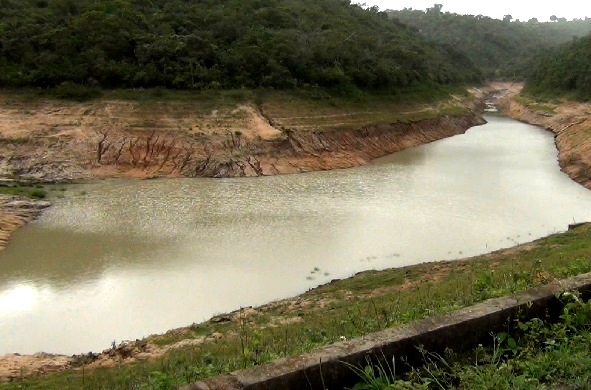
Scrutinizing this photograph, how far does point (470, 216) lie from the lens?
61.1ft

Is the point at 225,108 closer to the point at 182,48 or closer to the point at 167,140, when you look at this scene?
the point at 167,140

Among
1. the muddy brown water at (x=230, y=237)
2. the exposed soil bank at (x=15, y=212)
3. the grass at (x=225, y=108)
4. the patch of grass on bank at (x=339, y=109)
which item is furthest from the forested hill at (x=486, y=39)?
the exposed soil bank at (x=15, y=212)

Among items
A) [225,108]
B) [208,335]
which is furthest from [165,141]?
[208,335]

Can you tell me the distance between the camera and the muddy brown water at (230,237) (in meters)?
11.7

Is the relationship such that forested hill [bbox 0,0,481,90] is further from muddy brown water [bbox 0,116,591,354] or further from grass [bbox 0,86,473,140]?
muddy brown water [bbox 0,116,591,354]

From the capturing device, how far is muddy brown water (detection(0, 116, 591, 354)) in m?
11.7

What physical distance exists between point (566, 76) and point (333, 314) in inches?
1742

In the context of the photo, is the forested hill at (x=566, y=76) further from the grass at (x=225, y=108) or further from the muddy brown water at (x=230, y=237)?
the muddy brown water at (x=230, y=237)

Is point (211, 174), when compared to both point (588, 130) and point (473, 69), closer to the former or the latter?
point (588, 130)

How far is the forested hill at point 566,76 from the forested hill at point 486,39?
21.0 m

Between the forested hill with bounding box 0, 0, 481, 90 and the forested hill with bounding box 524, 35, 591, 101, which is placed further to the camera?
the forested hill with bounding box 524, 35, 591, 101

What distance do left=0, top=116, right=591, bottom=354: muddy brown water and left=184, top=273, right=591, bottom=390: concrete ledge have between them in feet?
24.6

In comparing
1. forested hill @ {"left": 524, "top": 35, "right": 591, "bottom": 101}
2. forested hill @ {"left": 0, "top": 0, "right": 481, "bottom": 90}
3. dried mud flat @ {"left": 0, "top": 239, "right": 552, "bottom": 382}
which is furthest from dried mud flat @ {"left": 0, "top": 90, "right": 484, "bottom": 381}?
forested hill @ {"left": 524, "top": 35, "right": 591, "bottom": 101}

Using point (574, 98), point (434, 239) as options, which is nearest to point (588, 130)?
point (574, 98)
